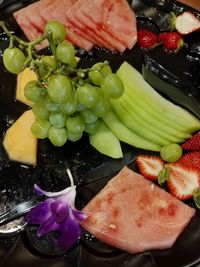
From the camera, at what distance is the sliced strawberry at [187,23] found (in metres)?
2.00

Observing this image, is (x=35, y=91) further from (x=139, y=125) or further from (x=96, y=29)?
(x=96, y=29)

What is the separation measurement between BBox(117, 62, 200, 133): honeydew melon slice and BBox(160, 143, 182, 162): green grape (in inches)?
3.5

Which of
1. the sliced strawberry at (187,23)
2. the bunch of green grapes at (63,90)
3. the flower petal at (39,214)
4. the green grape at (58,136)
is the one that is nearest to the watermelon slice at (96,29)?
the sliced strawberry at (187,23)

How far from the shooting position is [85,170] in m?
1.64

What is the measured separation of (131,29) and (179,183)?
81 centimetres

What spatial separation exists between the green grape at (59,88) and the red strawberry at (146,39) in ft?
2.29

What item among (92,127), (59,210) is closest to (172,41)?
(92,127)

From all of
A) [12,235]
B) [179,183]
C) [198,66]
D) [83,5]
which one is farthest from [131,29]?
[12,235]

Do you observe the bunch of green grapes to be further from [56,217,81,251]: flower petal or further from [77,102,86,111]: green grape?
[56,217,81,251]: flower petal

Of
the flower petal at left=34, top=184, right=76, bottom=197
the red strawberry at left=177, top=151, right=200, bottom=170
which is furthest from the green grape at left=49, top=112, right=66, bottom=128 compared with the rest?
the red strawberry at left=177, top=151, right=200, bottom=170

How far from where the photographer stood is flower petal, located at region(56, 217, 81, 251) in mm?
1429

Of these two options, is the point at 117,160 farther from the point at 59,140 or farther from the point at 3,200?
the point at 3,200

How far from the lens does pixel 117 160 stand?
5.46 ft

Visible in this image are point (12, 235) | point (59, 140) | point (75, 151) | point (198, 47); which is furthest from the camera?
point (198, 47)
